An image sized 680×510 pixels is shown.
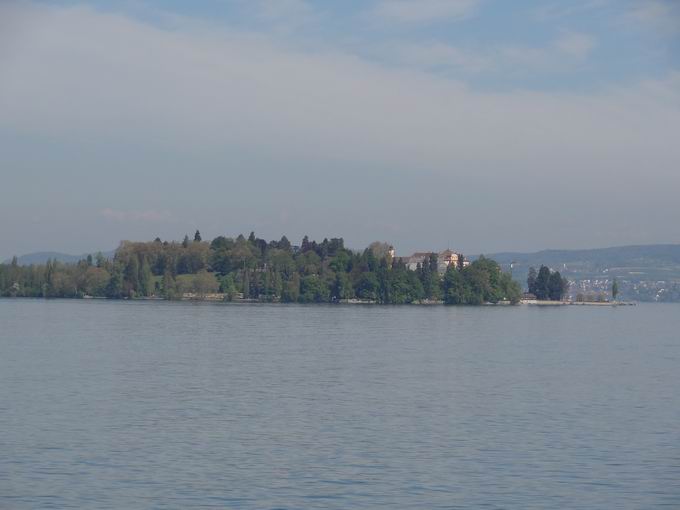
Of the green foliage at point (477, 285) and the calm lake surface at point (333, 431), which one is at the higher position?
the green foliage at point (477, 285)

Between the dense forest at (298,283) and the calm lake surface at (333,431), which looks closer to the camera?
the calm lake surface at (333,431)

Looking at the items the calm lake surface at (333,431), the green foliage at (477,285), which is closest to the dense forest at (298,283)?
the green foliage at (477,285)

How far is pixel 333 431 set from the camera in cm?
2673

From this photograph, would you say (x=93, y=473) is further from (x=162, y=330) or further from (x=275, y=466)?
(x=162, y=330)

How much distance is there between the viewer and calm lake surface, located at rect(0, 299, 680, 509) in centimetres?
2038

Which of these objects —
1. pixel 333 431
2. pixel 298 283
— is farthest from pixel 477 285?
pixel 333 431

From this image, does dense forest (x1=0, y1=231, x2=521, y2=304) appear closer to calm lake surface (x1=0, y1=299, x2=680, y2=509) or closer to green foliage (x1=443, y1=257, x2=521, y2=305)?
green foliage (x1=443, y1=257, x2=521, y2=305)

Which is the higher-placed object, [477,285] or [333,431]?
[477,285]

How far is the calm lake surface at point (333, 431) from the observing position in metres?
20.4

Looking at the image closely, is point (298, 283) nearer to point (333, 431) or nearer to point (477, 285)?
point (477, 285)

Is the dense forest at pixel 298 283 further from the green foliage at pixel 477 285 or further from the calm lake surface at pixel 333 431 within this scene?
the calm lake surface at pixel 333 431

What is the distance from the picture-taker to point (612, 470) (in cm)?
2269

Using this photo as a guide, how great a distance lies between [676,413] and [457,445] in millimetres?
9817

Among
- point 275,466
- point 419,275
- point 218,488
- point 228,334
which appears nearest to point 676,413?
point 275,466
